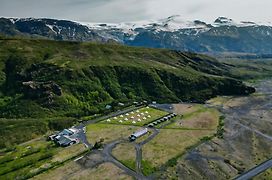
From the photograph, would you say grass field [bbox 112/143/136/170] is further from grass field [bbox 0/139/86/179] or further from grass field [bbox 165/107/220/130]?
grass field [bbox 165/107/220/130]

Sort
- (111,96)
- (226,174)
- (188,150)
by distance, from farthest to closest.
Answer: (111,96) → (188,150) → (226,174)

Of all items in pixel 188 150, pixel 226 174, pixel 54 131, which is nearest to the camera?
pixel 226 174

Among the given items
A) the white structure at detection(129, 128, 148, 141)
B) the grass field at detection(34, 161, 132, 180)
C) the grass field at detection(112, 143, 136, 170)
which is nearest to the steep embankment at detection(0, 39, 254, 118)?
the white structure at detection(129, 128, 148, 141)

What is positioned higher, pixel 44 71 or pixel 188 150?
pixel 44 71

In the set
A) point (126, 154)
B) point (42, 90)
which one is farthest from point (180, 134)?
point (42, 90)

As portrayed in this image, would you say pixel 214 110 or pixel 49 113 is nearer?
pixel 49 113

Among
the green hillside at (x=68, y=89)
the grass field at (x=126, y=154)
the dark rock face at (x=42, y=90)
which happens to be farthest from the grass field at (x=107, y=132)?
the dark rock face at (x=42, y=90)

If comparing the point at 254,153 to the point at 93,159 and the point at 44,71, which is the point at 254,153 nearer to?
the point at 93,159

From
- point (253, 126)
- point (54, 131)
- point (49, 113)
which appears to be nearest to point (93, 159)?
point (54, 131)
